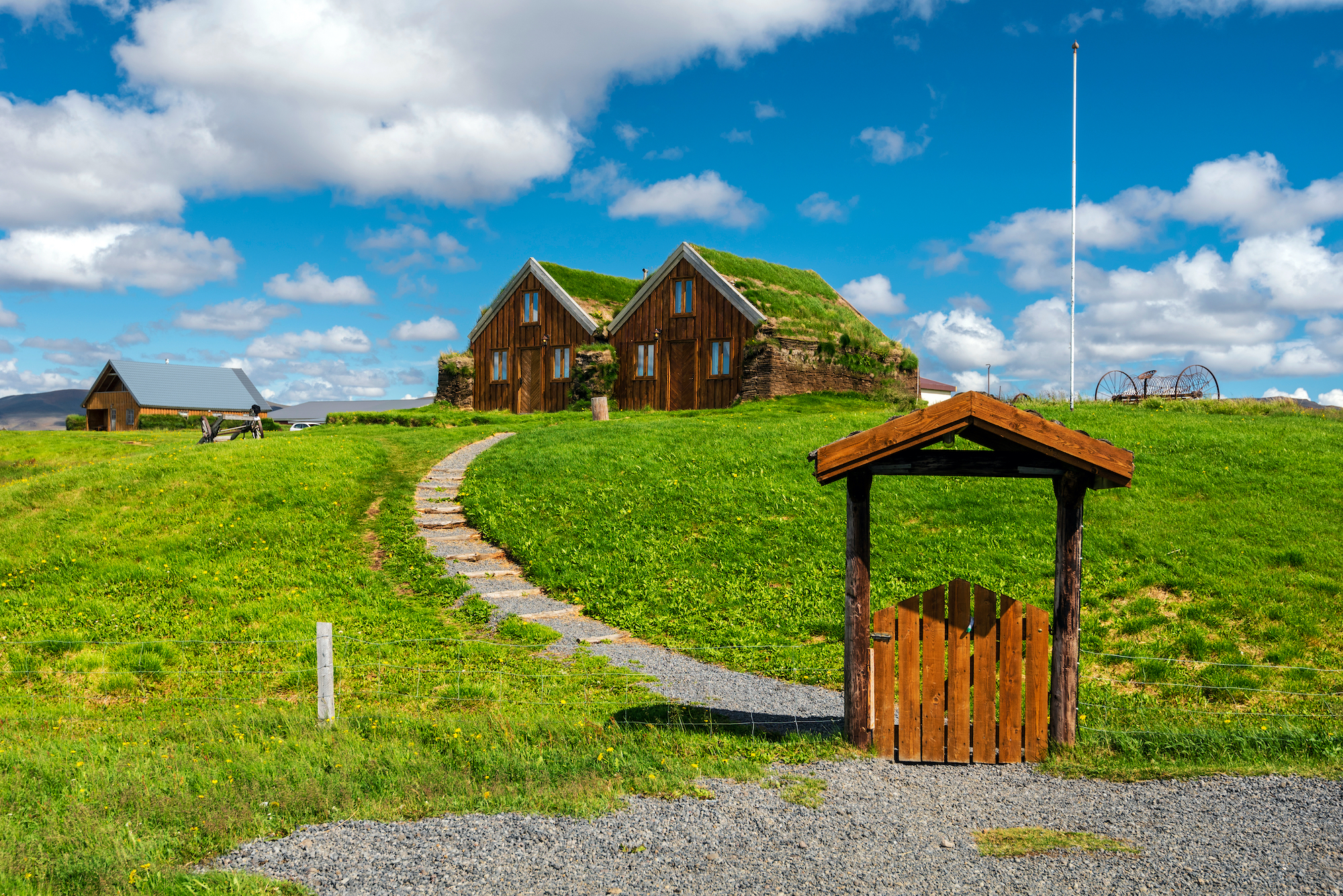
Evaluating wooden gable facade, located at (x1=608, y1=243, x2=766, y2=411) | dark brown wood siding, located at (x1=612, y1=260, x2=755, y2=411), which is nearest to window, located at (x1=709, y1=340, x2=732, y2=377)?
wooden gable facade, located at (x1=608, y1=243, x2=766, y2=411)

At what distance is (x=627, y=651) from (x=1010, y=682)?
5.39 meters

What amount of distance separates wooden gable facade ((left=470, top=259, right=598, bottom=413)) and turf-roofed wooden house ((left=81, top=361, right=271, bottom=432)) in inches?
1152

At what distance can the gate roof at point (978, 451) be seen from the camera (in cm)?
679

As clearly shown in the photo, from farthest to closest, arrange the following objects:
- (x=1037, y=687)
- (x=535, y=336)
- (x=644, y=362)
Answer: (x=535, y=336), (x=644, y=362), (x=1037, y=687)

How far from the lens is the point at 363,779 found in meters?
6.46

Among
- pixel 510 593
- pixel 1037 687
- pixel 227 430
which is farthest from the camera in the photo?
pixel 227 430

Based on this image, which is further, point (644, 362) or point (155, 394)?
point (155, 394)

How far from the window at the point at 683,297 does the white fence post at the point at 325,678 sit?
104 feet

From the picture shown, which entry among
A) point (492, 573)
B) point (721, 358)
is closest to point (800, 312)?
point (721, 358)

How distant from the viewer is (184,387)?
68.2 metres

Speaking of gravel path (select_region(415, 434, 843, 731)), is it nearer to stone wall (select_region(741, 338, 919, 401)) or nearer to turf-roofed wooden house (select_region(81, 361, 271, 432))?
stone wall (select_region(741, 338, 919, 401))

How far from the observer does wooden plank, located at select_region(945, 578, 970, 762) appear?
7113 mm

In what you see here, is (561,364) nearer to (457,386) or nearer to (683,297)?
(457,386)

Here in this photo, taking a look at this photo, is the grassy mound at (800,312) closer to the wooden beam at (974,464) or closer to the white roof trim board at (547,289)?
the white roof trim board at (547,289)
